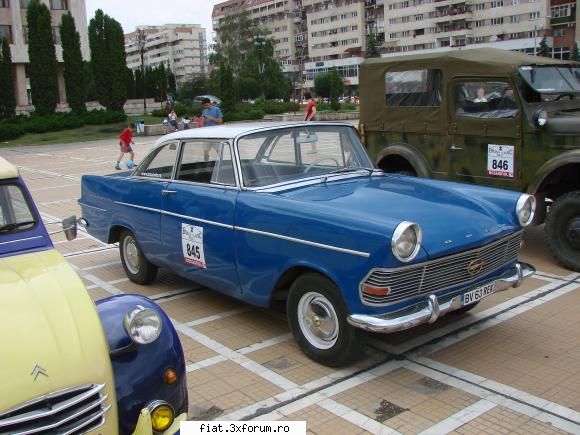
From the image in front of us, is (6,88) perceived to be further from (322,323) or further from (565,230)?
(322,323)

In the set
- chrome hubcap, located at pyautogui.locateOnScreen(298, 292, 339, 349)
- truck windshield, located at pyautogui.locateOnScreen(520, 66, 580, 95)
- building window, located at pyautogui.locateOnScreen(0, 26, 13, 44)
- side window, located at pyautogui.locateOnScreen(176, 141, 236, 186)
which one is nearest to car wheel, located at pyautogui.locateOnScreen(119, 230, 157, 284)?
side window, located at pyautogui.locateOnScreen(176, 141, 236, 186)

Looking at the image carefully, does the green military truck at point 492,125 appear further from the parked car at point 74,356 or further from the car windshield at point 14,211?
the car windshield at point 14,211

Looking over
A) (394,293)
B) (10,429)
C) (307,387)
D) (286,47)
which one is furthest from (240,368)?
(286,47)

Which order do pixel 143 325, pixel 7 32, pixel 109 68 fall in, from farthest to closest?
pixel 7 32 < pixel 109 68 < pixel 143 325

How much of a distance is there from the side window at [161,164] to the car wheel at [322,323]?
2.16 meters

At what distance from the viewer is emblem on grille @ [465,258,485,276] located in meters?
4.56

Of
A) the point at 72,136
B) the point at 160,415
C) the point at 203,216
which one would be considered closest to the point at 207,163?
the point at 203,216

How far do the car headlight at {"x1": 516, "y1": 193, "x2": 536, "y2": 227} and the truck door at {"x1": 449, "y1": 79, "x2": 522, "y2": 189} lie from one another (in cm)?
236

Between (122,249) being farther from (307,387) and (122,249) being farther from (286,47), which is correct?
(286,47)

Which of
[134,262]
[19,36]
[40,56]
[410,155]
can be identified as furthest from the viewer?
[19,36]

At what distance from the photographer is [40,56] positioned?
39.6 m

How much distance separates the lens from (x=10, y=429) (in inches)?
95.3

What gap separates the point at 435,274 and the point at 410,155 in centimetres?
446

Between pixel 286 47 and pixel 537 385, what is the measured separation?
127m
